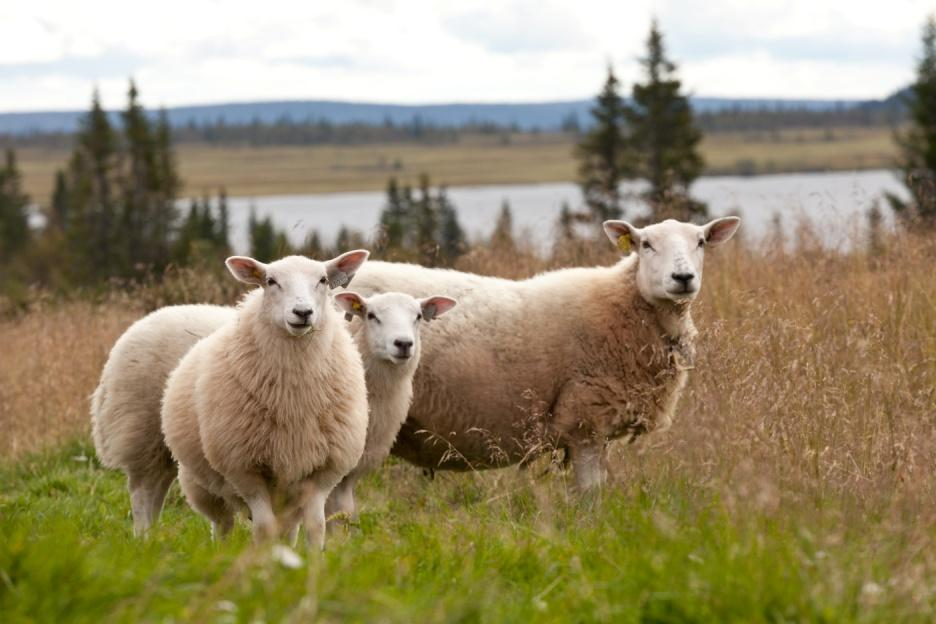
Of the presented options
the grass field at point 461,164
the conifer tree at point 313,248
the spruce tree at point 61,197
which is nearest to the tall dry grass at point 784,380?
the conifer tree at point 313,248

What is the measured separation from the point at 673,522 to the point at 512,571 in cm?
63

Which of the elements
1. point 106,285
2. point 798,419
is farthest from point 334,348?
point 106,285

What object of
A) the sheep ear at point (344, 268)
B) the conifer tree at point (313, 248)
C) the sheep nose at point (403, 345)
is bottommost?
the sheep nose at point (403, 345)

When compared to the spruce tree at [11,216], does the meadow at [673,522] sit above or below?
above

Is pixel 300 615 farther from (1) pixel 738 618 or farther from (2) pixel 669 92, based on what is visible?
(2) pixel 669 92

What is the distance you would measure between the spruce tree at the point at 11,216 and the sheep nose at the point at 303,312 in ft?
269

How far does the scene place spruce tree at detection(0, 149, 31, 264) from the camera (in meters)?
84.8

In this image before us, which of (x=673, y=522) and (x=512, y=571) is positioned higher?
(x=673, y=522)

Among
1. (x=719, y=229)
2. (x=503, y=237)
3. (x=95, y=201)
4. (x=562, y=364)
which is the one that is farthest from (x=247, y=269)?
(x=95, y=201)

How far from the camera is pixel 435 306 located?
276 inches

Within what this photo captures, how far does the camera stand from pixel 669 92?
179 feet

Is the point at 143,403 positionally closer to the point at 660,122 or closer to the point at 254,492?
the point at 254,492

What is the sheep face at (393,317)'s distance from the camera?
256 inches

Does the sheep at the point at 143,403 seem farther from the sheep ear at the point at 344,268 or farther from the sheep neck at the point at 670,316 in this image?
the sheep neck at the point at 670,316
